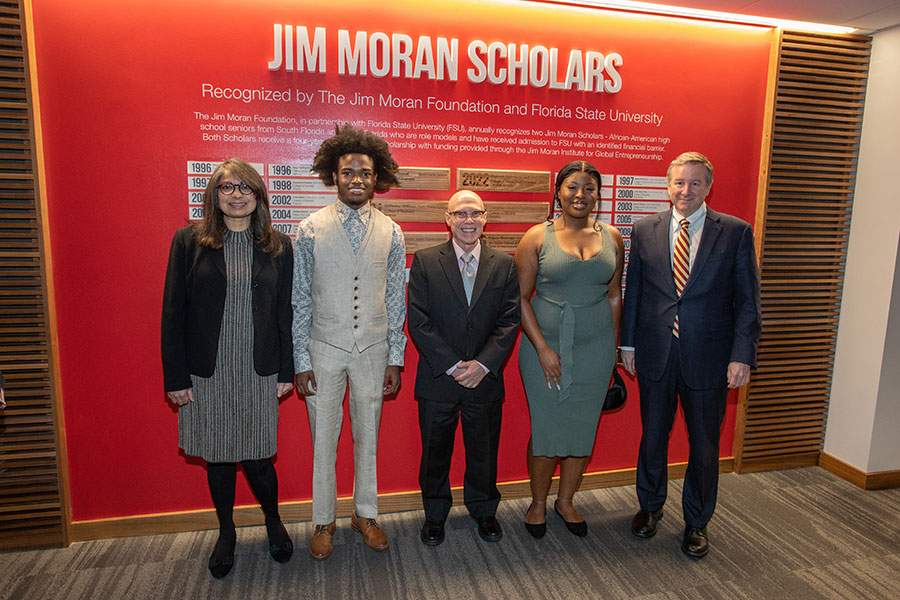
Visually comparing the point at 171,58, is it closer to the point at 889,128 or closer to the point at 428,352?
the point at 428,352

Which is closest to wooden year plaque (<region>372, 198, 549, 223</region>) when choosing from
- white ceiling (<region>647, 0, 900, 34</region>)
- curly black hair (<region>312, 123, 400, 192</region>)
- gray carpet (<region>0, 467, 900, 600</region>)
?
curly black hair (<region>312, 123, 400, 192</region>)

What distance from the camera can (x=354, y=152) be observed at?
300cm

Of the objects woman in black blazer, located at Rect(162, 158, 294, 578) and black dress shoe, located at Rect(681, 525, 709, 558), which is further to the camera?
black dress shoe, located at Rect(681, 525, 709, 558)

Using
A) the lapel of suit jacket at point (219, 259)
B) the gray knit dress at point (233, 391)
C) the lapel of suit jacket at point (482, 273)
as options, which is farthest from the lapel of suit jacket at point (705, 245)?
the lapel of suit jacket at point (219, 259)

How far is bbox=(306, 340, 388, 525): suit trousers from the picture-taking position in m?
2.98

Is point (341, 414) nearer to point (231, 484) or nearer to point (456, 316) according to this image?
point (231, 484)

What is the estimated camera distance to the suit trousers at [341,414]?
2.98 meters

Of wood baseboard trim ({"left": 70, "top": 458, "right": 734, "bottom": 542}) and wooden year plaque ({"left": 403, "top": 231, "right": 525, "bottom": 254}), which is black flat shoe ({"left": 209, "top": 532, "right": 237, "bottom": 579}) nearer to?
wood baseboard trim ({"left": 70, "top": 458, "right": 734, "bottom": 542})

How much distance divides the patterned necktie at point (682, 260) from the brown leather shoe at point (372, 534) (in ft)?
6.65

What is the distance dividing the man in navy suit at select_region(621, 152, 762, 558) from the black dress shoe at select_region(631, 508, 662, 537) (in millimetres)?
23

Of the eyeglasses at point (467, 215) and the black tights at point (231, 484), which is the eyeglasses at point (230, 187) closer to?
the eyeglasses at point (467, 215)

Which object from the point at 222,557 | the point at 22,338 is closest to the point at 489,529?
the point at 222,557

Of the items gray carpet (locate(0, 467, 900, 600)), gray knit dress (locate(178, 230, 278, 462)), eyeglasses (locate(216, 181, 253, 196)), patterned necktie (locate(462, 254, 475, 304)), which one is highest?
eyeglasses (locate(216, 181, 253, 196))

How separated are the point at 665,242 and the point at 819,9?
6.26 ft
